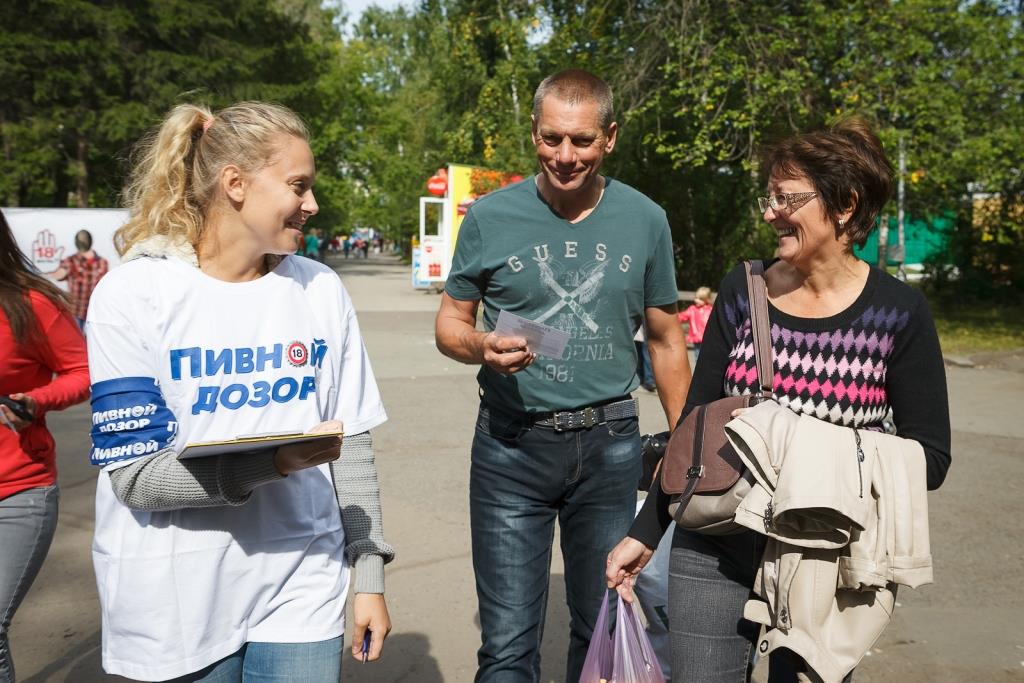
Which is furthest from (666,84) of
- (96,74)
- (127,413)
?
(96,74)

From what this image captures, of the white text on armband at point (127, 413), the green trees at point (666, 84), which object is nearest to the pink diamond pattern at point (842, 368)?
the green trees at point (666, 84)

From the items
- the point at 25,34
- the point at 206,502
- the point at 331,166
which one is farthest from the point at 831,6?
the point at 331,166

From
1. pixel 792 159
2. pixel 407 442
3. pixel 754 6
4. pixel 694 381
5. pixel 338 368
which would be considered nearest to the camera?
pixel 338 368

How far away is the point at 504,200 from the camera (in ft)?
10.1

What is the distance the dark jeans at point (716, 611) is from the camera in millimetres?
2537

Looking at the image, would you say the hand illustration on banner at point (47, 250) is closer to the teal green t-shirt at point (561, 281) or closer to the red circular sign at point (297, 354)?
the teal green t-shirt at point (561, 281)

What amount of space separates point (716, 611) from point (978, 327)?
17854 mm

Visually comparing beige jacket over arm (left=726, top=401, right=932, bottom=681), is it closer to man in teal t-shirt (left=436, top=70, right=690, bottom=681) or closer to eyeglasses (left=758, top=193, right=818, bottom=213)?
eyeglasses (left=758, top=193, right=818, bottom=213)

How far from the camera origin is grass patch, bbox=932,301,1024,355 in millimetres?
15469

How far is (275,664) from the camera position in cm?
217

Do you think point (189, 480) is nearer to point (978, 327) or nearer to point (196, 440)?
point (196, 440)

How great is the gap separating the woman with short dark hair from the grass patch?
1292cm

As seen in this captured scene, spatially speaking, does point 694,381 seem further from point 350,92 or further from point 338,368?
point 350,92

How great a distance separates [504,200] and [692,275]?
18706 millimetres
